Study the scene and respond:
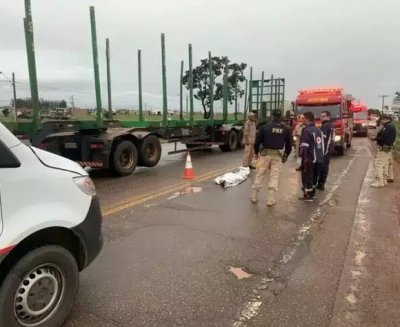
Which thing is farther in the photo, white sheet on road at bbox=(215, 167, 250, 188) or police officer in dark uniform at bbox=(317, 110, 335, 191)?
white sheet on road at bbox=(215, 167, 250, 188)

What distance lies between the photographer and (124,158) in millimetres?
11664

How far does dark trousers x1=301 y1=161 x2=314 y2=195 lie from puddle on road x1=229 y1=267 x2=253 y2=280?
4.11m

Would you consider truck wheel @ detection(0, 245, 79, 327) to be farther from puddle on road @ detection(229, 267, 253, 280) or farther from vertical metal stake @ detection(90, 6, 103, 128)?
vertical metal stake @ detection(90, 6, 103, 128)

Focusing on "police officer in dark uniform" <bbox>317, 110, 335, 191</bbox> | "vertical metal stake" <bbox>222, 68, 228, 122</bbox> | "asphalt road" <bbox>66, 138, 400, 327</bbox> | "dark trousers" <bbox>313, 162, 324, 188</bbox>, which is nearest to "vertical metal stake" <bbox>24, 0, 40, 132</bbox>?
"asphalt road" <bbox>66, 138, 400, 327</bbox>

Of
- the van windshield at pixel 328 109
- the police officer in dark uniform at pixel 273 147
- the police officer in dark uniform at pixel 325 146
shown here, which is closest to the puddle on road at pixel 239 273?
the police officer in dark uniform at pixel 273 147

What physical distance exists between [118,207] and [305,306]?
4342 mm

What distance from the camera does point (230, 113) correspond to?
19.5 metres

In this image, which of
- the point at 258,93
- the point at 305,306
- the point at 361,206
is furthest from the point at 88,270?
the point at 258,93

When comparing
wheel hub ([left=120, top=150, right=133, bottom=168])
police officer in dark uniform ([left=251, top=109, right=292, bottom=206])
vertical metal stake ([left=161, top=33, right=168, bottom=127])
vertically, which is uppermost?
vertical metal stake ([left=161, top=33, right=168, bottom=127])

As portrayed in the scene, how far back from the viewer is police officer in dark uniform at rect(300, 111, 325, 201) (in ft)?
27.5

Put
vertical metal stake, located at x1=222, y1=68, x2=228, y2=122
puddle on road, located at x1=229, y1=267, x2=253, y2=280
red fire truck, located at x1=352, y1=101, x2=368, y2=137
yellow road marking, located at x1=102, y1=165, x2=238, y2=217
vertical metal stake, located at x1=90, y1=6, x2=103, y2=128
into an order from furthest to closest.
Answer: red fire truck, located at x1=352, y1=101, x2=368, y2=137, vertical metal stake, located at x1=222, y1=68, x2=228, y2=122, vertical metal stake, located at x1=90, y1=6, x2=103, y2=128, yellow road marking, located at x1=102, y1=165, x2=238, y2=217, puddle on road, located at x1=229, y1=267, x2=253, y2=280

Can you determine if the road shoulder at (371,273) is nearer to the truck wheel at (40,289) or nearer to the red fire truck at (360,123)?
the truck wheel at (40,289)

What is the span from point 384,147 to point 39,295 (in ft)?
28.7

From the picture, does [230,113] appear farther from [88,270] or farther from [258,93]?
[88,270]
